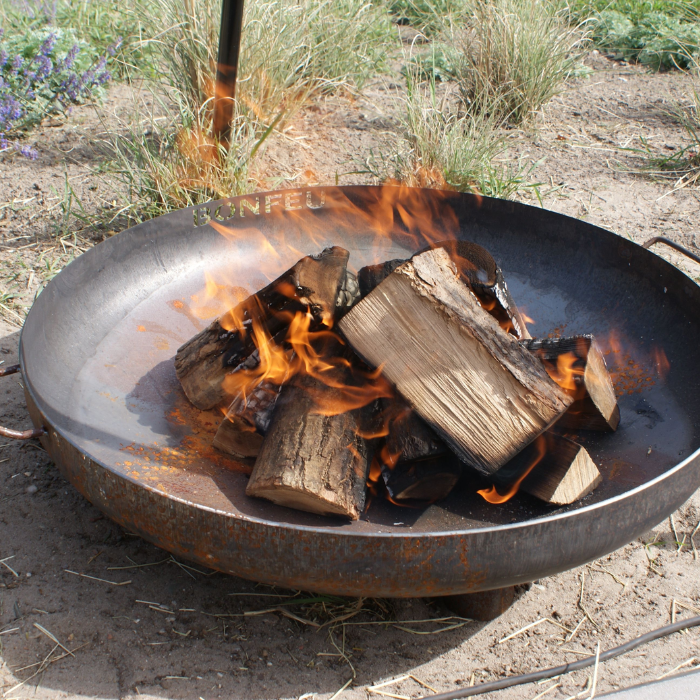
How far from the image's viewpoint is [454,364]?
168 cm

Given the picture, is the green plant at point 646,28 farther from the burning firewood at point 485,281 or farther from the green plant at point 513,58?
the burning firewood at point 485,281

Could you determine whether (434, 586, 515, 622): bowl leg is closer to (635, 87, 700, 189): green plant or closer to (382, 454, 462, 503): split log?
(382, 454, 462, 503): split log

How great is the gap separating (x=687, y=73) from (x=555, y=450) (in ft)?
16.8

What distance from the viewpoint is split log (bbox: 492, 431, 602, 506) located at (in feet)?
5.31

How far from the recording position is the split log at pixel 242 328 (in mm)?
1895

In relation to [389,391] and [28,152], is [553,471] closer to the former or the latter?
[389,391]

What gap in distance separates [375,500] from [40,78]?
4082 millimetres

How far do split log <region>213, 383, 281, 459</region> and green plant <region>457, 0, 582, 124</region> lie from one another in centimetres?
334

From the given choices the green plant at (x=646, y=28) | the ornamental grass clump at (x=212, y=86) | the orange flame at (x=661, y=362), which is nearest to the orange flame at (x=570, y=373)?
the orange flame at (x=661, y=362)

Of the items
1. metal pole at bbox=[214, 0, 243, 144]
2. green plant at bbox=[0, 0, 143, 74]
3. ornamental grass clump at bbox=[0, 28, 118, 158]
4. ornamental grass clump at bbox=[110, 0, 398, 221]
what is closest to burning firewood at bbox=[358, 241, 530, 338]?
metal pole at bbox=[214, 0, 243, 144]

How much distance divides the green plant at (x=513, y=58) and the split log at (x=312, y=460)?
3349mm

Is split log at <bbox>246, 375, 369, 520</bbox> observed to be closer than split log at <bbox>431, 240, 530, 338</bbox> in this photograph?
Yes

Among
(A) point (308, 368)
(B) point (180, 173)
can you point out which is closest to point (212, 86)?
(B) point (180, 173)

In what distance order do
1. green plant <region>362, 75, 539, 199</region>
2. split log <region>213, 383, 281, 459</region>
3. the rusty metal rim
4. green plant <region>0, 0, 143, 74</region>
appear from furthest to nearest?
green plant <region>0, 0, 143, 74</region>
green plant <region>362, 75, 539, 199</region>
split log <region>213, 383, 281, 459</region>
the rusty metal rim
